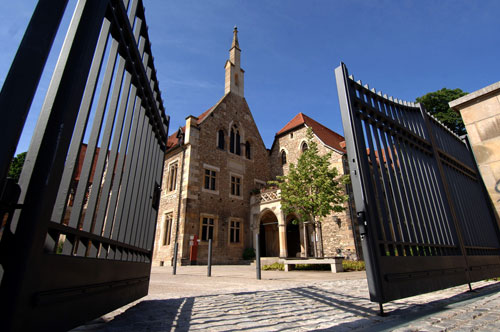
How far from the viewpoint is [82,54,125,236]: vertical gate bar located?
177 centimetres

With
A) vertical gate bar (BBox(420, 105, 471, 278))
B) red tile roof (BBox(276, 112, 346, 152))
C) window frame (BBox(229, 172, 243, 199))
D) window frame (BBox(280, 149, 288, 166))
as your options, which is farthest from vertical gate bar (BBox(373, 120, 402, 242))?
window frame (BBox(280, 149, 288, 166))

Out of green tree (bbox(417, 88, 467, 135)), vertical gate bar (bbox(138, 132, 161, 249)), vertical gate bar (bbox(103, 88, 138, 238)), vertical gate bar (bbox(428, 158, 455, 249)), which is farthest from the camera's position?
green tree (bbox(417, 88, 467, 135))

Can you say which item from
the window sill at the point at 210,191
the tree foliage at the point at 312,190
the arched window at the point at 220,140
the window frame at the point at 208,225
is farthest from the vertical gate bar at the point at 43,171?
the arched window at the point at 220,140

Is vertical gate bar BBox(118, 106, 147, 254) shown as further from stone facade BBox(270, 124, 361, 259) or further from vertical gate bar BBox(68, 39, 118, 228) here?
stone facade BBox(270, 124, 361, 259)

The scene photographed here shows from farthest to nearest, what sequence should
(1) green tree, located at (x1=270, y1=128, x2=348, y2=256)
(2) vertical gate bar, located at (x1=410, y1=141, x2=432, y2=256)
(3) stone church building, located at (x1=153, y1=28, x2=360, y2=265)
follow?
(3) stone church building, located at (x1=153, y1=28, x2=360, y2=265), (1) green tree, located at (x1=270, y1=128, x2=348, y2=256), (2) vertical gate bar, located at (x1=410, y1=141, x2=432, y2=256)

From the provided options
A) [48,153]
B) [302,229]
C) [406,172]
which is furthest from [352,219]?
[48,153]

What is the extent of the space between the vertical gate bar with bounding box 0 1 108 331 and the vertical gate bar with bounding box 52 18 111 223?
0.80 feet

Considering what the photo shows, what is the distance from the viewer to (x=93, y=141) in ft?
5.42

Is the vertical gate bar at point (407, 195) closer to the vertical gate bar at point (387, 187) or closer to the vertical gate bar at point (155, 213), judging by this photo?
the vertical gate bar at point (387, 187)

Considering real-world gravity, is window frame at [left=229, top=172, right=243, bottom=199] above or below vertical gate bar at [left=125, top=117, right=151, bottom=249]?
above

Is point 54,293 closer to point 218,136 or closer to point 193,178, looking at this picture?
point 193,178

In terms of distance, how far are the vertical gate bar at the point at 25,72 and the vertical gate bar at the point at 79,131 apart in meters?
0.42

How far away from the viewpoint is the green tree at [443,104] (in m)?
22.8

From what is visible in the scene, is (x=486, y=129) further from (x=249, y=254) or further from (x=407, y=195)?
(x=249, y=254)
